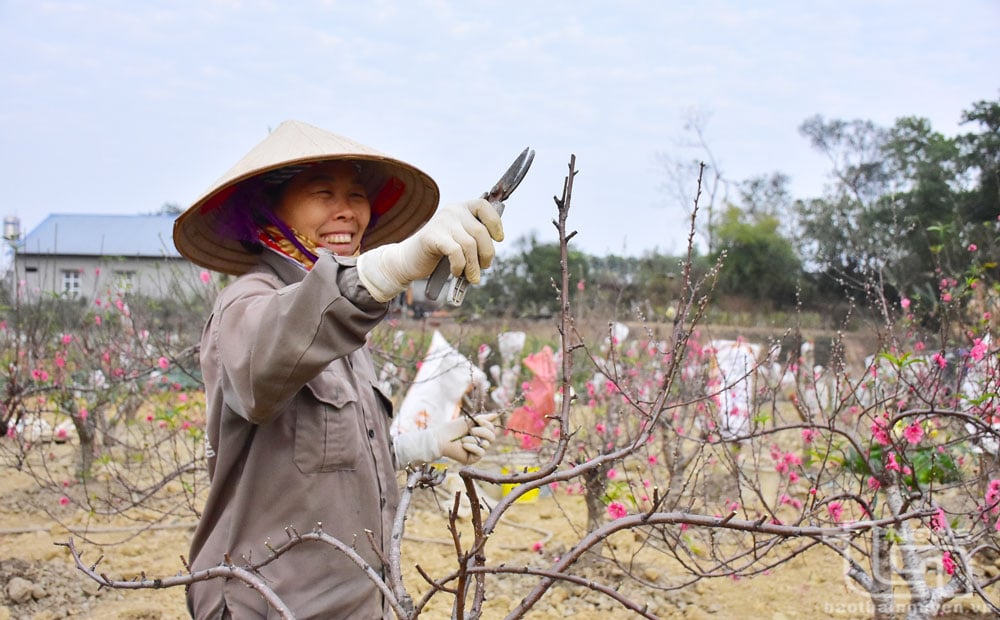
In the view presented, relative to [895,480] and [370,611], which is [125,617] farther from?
[895,480]

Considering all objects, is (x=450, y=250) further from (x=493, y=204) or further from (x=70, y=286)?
(x=70, y=286)

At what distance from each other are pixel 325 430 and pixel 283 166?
24.3 inches

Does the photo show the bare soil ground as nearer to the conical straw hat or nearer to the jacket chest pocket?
the conical straw hat

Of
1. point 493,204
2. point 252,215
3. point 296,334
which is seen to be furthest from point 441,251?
point 252,215

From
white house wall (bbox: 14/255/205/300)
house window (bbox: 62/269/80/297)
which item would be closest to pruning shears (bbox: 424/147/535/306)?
white house wall (bbox: 14/255/205/300)

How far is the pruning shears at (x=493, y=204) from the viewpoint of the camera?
4.25 feet

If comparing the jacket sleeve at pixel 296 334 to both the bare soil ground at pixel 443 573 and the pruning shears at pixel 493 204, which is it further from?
the bare soil ground at pixel 443 573

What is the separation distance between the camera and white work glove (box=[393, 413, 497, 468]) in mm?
2137

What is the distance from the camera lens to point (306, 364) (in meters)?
1.36

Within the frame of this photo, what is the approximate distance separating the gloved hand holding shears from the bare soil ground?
2237 mm

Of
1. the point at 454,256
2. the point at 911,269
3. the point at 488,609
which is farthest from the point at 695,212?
the point at 911,269

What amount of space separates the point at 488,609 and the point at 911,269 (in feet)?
37.6

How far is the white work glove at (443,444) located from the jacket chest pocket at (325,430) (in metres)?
0.39

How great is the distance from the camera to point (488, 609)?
3879 mm
